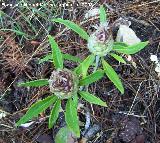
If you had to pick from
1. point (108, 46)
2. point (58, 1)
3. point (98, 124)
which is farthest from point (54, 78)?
point (58, 1)

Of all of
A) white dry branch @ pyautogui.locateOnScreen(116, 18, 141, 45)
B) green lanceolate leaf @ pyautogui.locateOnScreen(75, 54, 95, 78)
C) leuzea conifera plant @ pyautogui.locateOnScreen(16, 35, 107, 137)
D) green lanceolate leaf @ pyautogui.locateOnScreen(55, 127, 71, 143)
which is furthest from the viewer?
white dry branch @ pyautogui.locateOnScreen(116, 18, 141, 45)

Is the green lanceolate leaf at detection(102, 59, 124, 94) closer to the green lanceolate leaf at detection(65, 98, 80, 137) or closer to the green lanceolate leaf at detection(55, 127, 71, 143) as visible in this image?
the green lanceolate leaf at detection(65, 98, 80, 137)

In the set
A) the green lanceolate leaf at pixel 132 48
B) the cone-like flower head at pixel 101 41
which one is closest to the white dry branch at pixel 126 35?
the green lanceolate leaf at pixel 132 48

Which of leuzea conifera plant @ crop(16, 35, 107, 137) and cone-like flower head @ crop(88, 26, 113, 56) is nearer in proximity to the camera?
cone-like flower head @ crop(88, 26, 113, 56)

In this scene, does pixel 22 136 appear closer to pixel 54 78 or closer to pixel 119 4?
pixel 54 78

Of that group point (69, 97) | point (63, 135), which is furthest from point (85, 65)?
point (63, 135)

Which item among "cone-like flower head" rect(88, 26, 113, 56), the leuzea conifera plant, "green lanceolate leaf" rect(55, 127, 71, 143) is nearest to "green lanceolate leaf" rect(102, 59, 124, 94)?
the leuzea conifera plant
